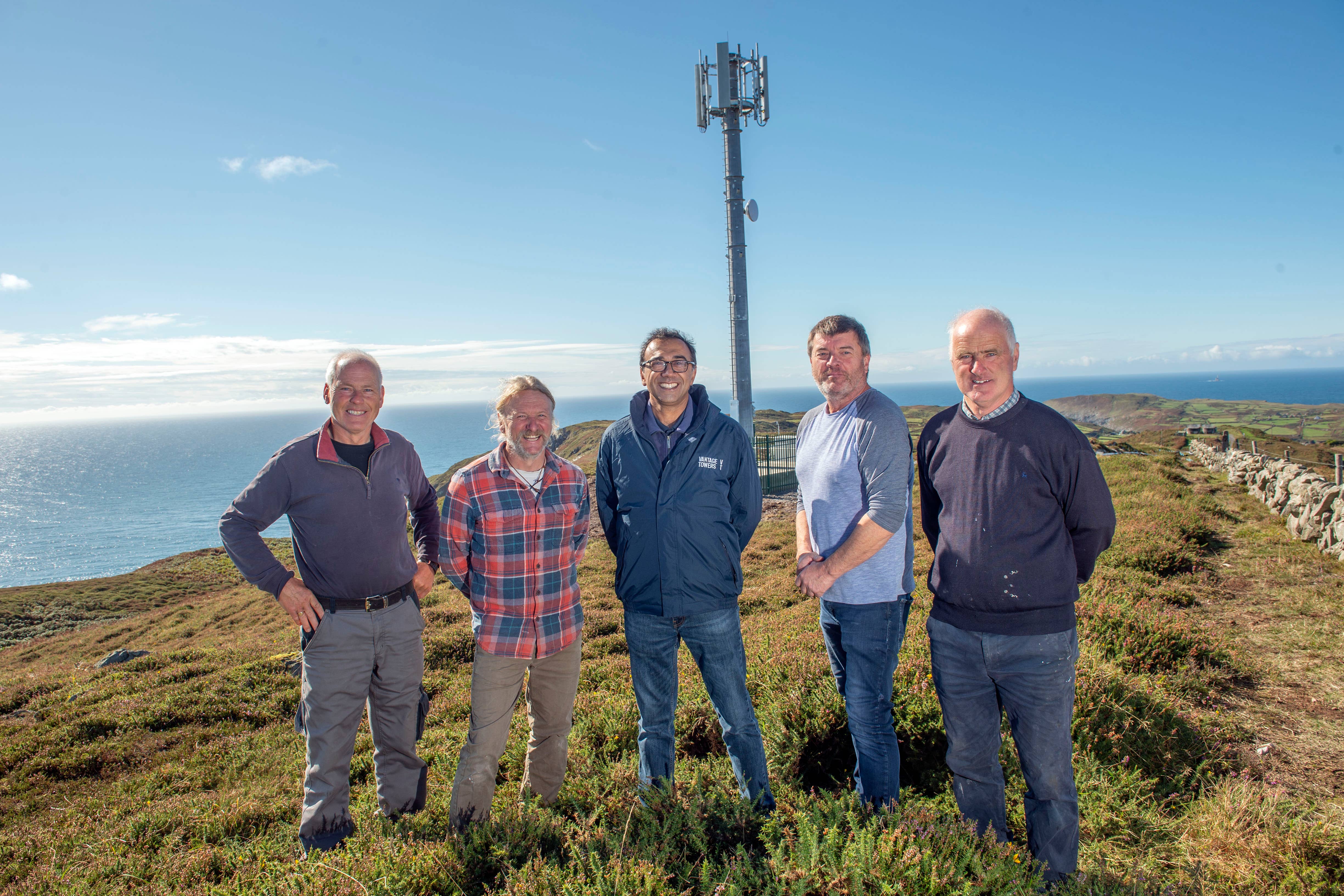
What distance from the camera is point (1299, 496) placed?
1135 cm

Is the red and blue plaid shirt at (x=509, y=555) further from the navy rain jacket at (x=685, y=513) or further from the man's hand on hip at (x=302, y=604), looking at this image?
the man's hand on hip at (x=302, y=604)

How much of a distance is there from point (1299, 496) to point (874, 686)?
13.4 metres

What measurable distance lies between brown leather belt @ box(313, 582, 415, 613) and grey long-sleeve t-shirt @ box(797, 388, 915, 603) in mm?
2526

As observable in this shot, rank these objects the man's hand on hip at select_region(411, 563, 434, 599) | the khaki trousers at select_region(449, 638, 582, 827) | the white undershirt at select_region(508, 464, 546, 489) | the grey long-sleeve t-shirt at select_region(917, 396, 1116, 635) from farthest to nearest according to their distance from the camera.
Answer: the man's hand on hip at select_region(411, 563, 434, 599), the white undershirt at select_region(508, 464, 546, 489), the khaki trousers at select_region(449, 638, 582, 827), the grey long-sleeve t-shirt at select_region(917, 396, 1116, 635)

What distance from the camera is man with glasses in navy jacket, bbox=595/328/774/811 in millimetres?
3385

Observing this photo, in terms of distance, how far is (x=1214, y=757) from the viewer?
4234mm

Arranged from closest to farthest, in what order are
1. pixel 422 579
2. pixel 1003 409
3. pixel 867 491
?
1. pixel 1003 409
2. pixel 867 491
3. pixel 422 579

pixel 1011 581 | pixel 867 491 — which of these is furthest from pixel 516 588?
pixel 1011 581

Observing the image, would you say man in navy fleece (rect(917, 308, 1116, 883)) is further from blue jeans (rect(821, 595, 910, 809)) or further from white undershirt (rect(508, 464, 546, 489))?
white undershirt (rect(508, 464, 546, 489))

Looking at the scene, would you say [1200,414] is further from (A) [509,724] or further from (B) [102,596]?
(B) [102,596]

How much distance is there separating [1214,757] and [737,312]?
9.00 metres

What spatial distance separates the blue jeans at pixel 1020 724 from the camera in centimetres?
279

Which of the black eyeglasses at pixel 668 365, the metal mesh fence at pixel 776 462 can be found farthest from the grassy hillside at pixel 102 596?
the black eyeglasses at pixel 668 365

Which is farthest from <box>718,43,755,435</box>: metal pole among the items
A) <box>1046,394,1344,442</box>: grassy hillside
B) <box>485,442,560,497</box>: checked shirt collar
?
<box>1046,394,1344,442</box>: grassy hillside
